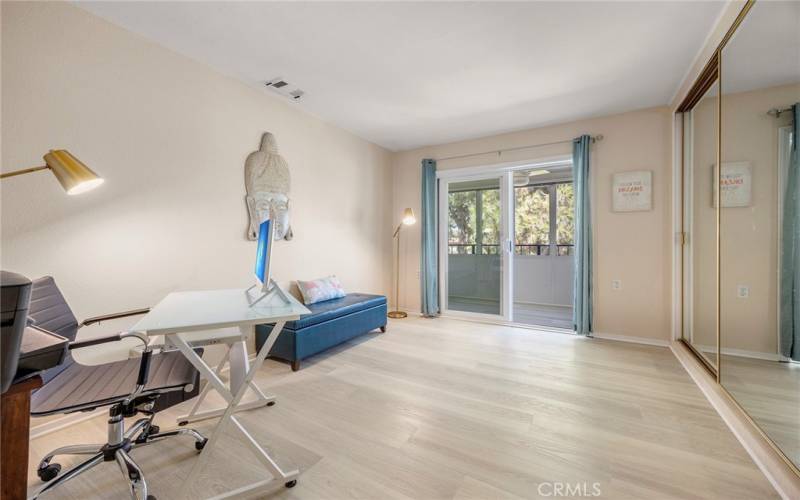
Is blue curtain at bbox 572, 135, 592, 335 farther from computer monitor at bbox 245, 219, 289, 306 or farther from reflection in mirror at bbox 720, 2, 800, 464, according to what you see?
computer monitor at bbox 245, 219, 289, 306

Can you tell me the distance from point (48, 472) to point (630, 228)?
15.9 ft

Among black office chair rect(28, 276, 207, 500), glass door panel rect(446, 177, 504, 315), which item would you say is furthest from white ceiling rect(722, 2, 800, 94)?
black office chair rect(28, 276, 207, 500)

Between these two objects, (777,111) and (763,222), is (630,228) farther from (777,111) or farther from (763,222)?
(777,111)

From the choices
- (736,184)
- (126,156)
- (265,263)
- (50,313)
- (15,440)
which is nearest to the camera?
(15,440)

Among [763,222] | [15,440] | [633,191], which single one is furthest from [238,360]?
[633,191]

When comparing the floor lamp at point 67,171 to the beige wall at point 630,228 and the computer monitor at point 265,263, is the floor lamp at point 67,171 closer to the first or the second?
the computer monitor at point 265,263

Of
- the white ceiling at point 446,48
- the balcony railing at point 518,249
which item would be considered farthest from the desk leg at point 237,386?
the balcony railing at point 518,249

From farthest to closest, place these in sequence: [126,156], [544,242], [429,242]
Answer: [544,242] < [429,242] < [126,156]

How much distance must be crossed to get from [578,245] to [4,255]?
463 centimetres

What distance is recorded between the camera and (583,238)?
139 inches

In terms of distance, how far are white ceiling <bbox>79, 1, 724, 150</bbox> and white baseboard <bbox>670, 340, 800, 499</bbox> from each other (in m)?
2.47

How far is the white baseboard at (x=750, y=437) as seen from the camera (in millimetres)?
1342

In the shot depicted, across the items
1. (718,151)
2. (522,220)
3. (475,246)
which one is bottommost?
(475,246)

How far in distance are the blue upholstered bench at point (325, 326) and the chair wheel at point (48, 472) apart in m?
1.40
